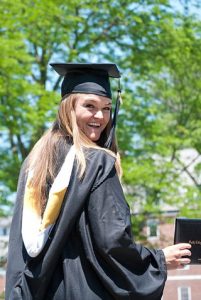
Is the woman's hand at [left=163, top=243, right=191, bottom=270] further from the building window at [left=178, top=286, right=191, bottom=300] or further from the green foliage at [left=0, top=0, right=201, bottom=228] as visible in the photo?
the green foliage at [left=0, top=0, right=201, bottom=228]

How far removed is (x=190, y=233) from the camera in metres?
2.92

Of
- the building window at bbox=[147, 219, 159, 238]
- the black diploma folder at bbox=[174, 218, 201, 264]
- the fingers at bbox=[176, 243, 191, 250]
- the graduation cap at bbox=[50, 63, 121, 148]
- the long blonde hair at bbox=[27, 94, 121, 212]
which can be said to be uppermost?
the graduation cap at bbox=[50, 63, 121, 148]

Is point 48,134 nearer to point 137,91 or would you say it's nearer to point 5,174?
point 5,174

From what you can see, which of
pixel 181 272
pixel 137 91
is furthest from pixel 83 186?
pixel 137 91

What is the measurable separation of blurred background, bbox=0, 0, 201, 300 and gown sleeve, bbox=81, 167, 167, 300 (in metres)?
9.31

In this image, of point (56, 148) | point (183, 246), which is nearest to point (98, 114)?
point (56, 148)

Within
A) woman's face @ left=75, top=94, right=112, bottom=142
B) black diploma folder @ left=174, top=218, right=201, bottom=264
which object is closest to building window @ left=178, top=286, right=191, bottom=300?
black diploma folder @ left=174, top=218, right=201, bottom=264

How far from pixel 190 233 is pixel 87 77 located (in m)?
0.90

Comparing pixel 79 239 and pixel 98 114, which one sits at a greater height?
pixel 98 114

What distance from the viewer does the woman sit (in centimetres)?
273

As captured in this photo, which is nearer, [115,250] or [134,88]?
[115,250]

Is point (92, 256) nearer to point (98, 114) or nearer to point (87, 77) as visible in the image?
point (98, 114)

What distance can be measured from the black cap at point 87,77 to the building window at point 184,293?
1582 mm

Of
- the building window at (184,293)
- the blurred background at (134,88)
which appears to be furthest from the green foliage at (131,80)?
the building window at (184,293)
